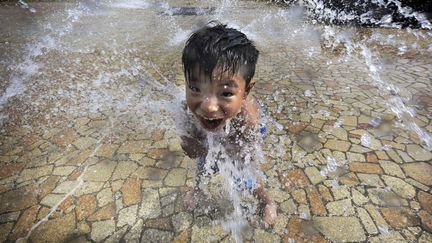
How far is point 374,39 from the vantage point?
7.12 meters

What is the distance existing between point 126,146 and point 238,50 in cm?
219

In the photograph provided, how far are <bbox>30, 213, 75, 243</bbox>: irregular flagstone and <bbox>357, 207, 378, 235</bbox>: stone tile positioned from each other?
2.48 metres

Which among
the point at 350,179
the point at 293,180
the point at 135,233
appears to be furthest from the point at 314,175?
the point at 135,233

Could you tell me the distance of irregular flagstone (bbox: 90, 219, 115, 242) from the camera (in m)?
2.48

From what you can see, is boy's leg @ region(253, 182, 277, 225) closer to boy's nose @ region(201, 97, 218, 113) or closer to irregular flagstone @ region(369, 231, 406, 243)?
irregular flagstone @ region(369, 231, 406, 243)

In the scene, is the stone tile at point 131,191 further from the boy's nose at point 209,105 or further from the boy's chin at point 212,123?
the boy's nose at point 209,105

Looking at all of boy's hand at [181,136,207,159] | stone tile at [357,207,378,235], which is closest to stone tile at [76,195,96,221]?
boy's hand at [181,136,207,159]

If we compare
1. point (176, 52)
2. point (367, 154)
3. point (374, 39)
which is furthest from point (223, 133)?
point (374, 39)

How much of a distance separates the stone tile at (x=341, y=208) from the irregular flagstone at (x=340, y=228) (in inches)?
2.2

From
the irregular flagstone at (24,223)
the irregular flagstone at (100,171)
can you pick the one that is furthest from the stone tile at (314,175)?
the irregular flagstone at (24,223)

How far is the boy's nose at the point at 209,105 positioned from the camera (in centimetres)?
178

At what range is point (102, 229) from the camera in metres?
2.54

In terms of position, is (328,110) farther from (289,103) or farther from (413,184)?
(413,184)

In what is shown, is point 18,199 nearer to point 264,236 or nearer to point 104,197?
point 104,197
